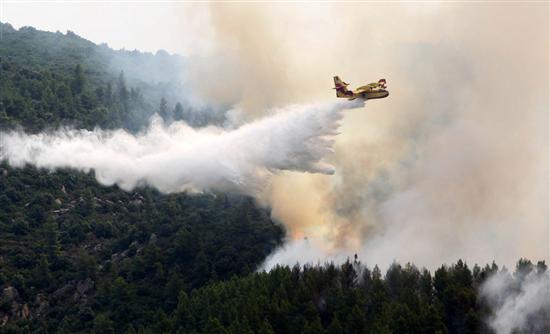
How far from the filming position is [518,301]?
112438 millimetres

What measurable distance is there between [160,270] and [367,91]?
4400cm

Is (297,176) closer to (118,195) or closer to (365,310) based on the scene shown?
(118,195)

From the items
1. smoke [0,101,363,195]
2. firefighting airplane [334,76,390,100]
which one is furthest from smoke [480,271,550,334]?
smoke [0,101,363,195]

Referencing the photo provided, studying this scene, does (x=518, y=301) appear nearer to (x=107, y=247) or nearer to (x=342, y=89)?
(x=342, y=89)

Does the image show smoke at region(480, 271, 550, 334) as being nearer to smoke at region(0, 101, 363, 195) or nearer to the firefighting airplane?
the firefighting airplane

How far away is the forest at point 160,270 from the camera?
114125mm

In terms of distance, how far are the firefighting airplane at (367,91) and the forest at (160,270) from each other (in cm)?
1907

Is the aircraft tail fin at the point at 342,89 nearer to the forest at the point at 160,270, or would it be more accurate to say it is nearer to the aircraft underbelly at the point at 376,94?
the aircraft underbelly at the point at 376,94

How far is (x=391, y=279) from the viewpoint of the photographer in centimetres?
11969

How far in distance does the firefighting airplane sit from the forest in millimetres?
19075

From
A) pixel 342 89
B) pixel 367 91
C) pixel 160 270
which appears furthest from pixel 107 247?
pixel 367 91

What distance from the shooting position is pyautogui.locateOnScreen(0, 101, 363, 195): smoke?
129125mm

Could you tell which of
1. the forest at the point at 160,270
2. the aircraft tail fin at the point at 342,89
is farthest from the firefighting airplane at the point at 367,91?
the forest at the point at 160,270

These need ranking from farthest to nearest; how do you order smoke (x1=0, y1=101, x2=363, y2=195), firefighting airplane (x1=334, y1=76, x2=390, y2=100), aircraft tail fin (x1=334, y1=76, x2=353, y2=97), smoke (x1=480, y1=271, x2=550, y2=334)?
smoke (x1=0, y1=101, x2=363, y2=195), aircraft tail fin (x1=334, y1=76, x2=353, y2=97), firefighting airplane (x1=334, y1=76, x2=390, y2=100), smoke (x1=480, y1=271, x2=550, y2=334)
